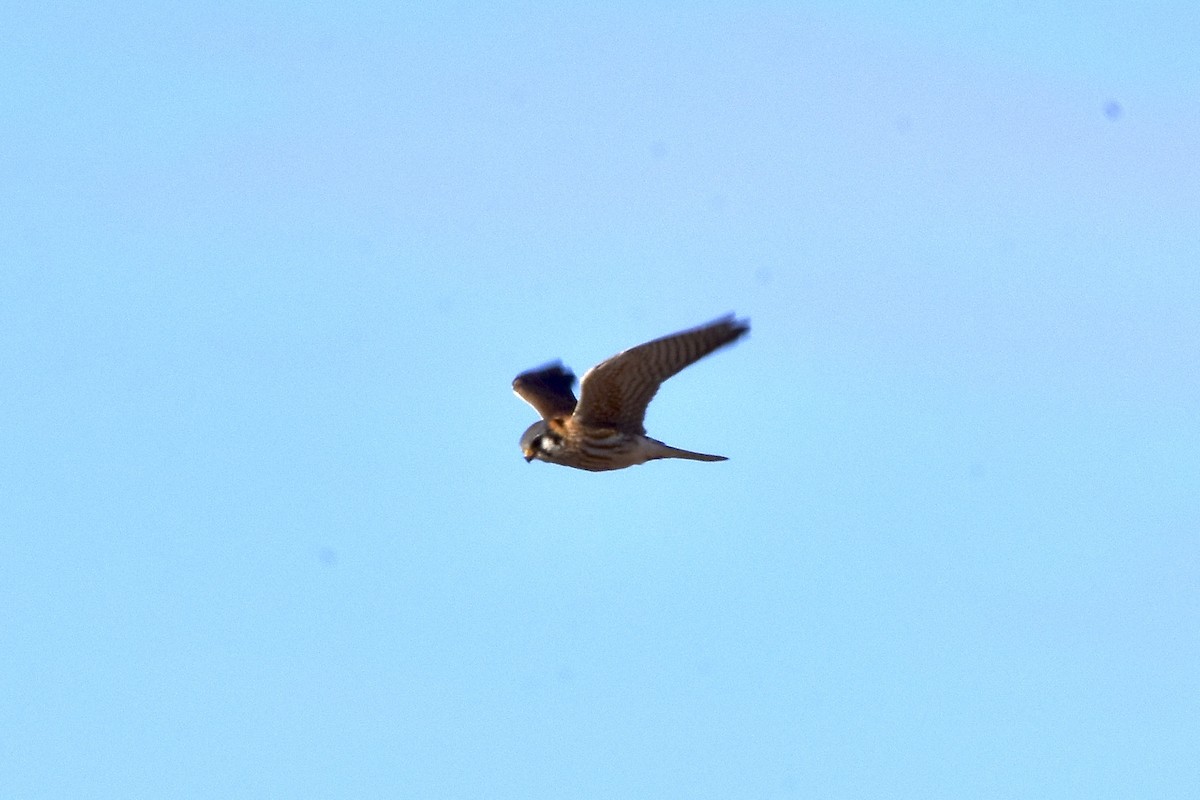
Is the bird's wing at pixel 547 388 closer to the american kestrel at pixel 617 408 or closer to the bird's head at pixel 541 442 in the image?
the american kestrel at pixel 617 408

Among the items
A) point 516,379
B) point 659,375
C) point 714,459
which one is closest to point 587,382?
point 659,375

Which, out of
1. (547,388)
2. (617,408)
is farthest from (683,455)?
(547,388)

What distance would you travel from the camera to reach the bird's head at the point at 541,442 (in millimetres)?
14719

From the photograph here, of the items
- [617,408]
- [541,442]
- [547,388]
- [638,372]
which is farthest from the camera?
[547,388]

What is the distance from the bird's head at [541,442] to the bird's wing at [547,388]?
0.62m

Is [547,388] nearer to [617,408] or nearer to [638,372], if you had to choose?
[617,408]

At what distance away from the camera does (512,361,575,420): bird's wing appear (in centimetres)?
1580

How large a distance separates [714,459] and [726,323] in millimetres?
1991

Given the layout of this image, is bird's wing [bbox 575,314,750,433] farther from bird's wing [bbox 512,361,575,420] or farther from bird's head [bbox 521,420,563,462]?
bird's wing [bbox 512,361,575,420]

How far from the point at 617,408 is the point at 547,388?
6.76 ft

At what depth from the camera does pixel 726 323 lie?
1289 cm

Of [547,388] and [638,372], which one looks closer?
[638,372]

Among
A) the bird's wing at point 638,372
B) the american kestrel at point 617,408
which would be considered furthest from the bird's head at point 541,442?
the bird's wing at point 638,372

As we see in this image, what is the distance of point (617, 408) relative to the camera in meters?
14.1
